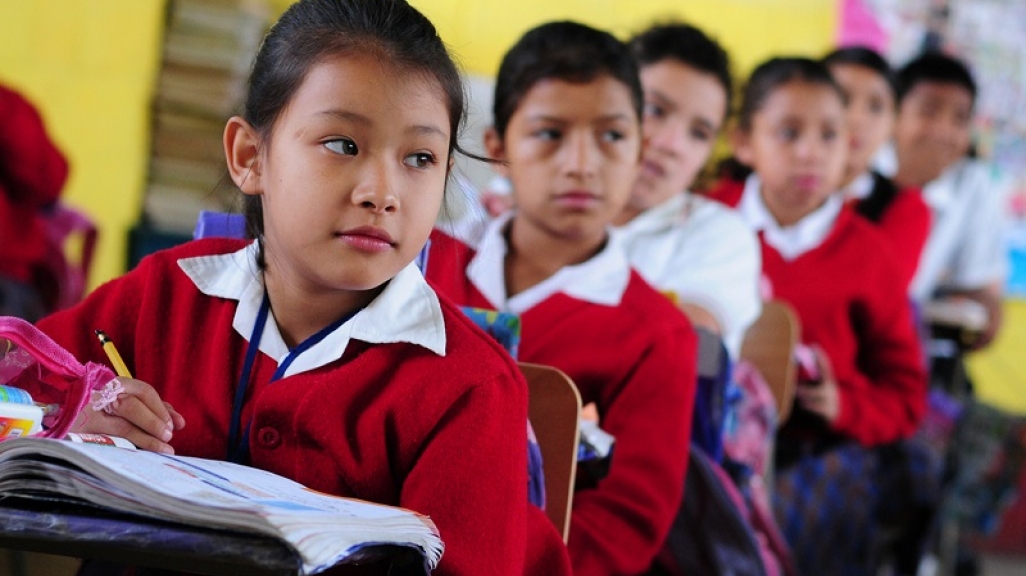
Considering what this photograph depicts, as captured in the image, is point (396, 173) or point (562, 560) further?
A: point (562, 560)

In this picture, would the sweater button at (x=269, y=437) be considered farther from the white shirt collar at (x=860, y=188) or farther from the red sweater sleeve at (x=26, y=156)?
the white shirt collar at (x=860, y=188)

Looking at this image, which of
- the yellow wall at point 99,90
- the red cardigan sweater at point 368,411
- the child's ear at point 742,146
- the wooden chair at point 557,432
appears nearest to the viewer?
the red cardigan sweater at point 368,411

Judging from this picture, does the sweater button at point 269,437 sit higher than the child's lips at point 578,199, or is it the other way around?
the child's lips at point 578,199

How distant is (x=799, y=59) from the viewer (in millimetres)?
3273

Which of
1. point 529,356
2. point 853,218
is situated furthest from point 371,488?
Result: point 853,218

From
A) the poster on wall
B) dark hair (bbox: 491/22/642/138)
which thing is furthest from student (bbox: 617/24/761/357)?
the poster on wall

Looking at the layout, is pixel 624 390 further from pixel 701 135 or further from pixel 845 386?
pixel 845 386

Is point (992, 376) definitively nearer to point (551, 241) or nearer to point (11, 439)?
point (551, 241)

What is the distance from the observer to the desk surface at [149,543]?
0.84 meters

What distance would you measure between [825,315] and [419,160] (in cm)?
204

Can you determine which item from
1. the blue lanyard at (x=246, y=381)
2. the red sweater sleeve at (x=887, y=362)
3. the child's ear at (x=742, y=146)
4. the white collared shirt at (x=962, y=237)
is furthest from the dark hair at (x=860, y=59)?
the blue lanyard at (x=246, y=381)

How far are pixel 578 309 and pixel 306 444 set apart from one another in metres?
0.73

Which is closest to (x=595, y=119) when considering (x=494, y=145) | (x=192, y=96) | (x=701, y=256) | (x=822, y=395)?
(x=494, y=145)

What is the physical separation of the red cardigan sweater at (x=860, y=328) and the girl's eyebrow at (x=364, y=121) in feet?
6.49
